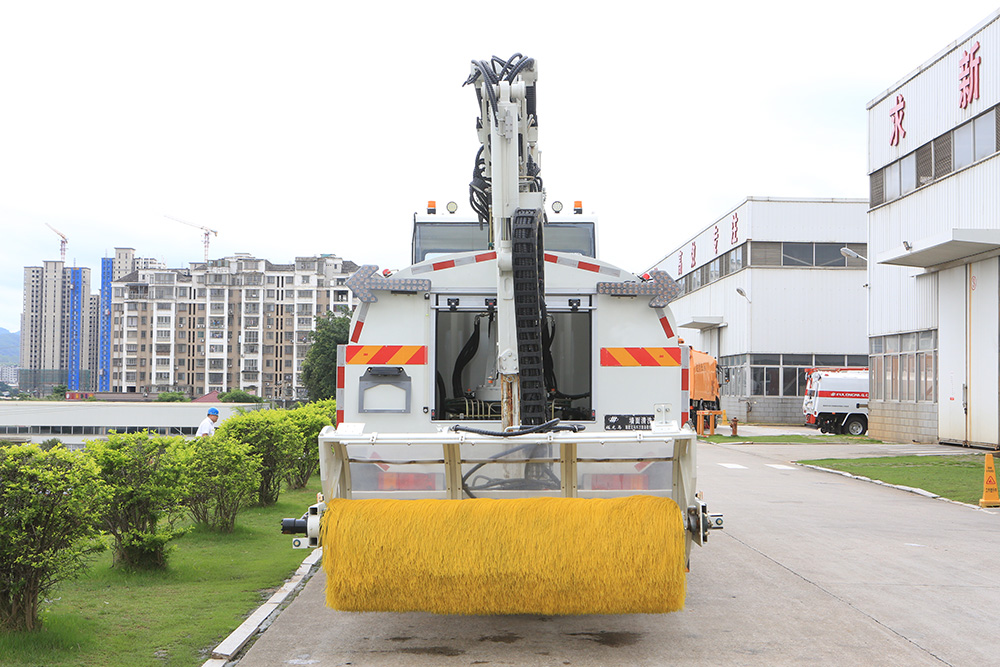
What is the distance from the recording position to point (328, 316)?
7100 cm

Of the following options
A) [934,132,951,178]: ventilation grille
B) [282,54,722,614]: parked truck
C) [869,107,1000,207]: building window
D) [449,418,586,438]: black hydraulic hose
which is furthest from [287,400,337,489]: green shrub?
[934,132,951,178]: ventilation grille

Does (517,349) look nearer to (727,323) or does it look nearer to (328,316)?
(727,323)

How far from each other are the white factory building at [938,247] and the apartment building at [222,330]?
14706 cm

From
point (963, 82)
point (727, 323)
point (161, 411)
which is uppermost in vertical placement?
point (963, 82)

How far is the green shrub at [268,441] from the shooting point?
13594mm

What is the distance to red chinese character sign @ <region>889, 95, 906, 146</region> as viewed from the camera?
1202 inches

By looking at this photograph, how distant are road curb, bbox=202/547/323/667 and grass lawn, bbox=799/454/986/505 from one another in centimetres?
1136

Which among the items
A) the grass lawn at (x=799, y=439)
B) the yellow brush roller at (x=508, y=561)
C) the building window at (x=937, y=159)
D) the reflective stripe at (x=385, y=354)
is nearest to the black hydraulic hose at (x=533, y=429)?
the yellow brush roller at (x=508, y=561)

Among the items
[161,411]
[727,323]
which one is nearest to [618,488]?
[727,323]

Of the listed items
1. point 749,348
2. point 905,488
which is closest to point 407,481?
point 905,488

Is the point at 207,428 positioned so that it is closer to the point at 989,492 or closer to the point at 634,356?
the point at 634,356

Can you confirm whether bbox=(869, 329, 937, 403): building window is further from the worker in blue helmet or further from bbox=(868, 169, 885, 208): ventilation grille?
the worker in blue helmet

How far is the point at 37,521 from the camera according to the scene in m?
6.18

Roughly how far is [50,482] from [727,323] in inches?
1920
